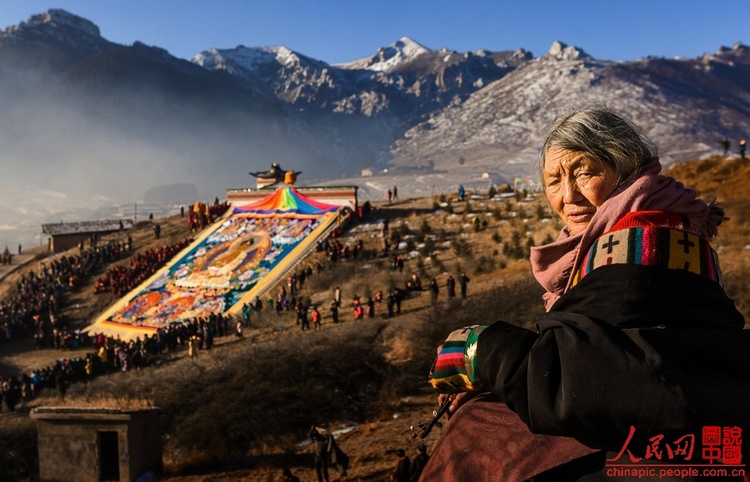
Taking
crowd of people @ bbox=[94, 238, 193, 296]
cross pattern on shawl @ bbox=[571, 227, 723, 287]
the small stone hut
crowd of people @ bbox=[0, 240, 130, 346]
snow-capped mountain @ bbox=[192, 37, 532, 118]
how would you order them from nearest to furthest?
cross pattern on shawl @ bbox=[571, 227, 723, 287] < the small stone hut < crowd of people @ bbox=[0, 240, 130, 346] < crowd of people @ bbox=[94, 238, 193, 296] < snow-capped mountain @ bbox=[192, 37, 532, 118]

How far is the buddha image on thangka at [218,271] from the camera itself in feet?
84.8

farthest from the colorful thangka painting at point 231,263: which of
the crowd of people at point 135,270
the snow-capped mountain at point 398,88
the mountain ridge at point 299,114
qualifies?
the snow-capped mountain at point 398,88

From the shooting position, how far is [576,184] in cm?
174

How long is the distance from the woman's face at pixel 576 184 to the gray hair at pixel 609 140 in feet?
0.07

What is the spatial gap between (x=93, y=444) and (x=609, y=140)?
10463mm

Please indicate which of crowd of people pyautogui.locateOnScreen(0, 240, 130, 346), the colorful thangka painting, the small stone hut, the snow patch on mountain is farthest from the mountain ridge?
the small stone hut

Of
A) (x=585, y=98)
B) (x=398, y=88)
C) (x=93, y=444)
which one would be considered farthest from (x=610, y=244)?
(x=398, y=88)

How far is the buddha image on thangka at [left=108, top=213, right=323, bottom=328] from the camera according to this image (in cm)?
2584

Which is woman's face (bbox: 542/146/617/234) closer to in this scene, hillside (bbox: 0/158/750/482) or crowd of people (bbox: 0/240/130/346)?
hillside (bbox: 0/158/750/482)

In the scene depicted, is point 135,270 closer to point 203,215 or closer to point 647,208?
point 203,215

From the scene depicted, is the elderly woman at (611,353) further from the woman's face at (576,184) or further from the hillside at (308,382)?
the hillside at (308,382)

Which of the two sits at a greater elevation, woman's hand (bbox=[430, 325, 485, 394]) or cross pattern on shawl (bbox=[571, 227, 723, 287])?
cross pattern on shawl (bbox=[571, 227, 723, 287])

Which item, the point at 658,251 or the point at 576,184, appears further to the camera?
the point at 576,184

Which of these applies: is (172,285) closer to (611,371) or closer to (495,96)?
(611,371)
